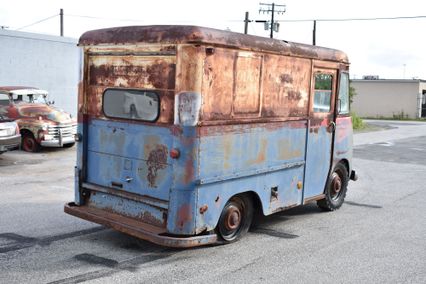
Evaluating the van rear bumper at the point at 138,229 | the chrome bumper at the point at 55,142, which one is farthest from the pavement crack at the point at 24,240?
the chrome bumper at the point at 55,142

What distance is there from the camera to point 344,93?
8953 mm

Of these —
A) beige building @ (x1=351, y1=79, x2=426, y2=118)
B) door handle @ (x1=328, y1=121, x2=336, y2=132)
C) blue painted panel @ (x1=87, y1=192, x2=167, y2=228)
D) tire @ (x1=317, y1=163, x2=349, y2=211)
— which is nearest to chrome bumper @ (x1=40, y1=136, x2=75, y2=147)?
blue painted panel @ (x1=87, y1=192, x2=167, y2=228)

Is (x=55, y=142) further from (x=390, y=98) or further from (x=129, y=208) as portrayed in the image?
(x=390, y=98)

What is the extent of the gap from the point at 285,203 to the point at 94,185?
8.77ft

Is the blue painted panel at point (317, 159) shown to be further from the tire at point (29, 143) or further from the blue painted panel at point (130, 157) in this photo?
the tire at point (29, 143)

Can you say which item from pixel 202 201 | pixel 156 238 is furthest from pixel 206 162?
pixel 156 238

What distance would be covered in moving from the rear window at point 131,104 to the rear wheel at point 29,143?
8895 mm

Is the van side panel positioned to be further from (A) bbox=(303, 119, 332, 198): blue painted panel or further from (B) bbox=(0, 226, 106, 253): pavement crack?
(B) bbox=(0, 226, 106, 253): pavement crack

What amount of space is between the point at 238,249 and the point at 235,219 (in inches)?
14.9

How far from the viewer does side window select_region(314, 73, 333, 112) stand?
8.16 meters

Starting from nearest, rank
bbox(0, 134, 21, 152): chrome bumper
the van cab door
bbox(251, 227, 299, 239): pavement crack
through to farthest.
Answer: bbox(251, 227, 299, 239): pavement crack
the van cab door
bbox(0, 134, 21, 152): chrome bumper

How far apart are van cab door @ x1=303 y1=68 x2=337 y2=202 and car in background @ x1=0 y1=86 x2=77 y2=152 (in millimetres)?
8857

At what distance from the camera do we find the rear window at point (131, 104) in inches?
250

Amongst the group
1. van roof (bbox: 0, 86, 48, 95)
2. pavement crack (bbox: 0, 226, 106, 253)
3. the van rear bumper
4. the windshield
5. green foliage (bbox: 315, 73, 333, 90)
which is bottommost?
Answer: pavement crack (bbox: 0, 226, 106, 253)
